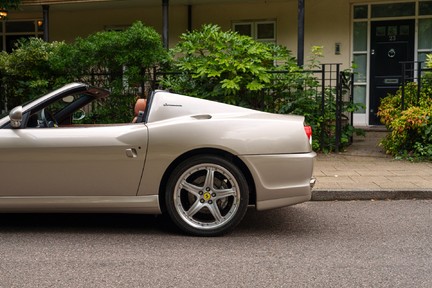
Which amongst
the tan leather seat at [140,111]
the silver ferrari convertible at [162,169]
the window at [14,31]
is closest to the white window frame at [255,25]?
the window at [14,31]

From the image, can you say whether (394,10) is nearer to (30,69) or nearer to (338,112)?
(338,112)

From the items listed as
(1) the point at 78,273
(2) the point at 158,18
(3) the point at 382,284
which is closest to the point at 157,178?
(1) the point at 78,273

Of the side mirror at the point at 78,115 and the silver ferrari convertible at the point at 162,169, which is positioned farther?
the side mirror at the point at 78,115

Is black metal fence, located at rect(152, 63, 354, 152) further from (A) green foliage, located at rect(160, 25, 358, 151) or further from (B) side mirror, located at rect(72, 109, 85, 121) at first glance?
(B) side mirror, located at rect(72, 109, 85, 121)

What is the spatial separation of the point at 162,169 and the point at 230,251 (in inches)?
38.2

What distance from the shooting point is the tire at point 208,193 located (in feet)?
A: 16.0

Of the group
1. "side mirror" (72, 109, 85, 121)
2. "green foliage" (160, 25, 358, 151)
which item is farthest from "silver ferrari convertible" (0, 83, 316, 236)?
"green foliage" (160, 25, 358, 151)

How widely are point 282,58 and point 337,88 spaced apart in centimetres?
116

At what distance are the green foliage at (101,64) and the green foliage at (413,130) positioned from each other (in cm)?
426

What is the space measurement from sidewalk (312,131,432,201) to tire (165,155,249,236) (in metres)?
2.09

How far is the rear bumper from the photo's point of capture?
16.1 feet

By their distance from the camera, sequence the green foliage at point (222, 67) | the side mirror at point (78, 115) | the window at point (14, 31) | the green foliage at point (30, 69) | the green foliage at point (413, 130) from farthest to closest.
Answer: the window at point (14, 31) < the green foliage at point (30, 69) < the green foliage at point (222, 67) < the green foliage at point (413, 130) < the side mirror at point (78, 115)

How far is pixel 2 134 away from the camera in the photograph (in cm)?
497

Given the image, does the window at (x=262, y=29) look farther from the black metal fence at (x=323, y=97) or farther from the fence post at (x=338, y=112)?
the fence post at (x=338, y=112)
